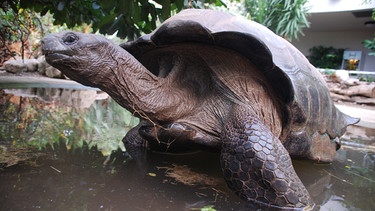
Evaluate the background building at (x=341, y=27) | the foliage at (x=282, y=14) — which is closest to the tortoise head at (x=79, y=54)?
the background building at (x=341, y=27)

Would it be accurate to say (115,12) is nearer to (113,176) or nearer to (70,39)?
(70,39)

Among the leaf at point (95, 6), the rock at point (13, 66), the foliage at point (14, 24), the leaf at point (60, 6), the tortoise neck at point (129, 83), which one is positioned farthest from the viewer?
the rock at point (13, 66)

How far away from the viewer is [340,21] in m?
18.1

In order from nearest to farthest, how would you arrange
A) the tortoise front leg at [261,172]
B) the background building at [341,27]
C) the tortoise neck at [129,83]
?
the tortoise front leg at [261,172], the tortoise neck at [129,83], the background building at [341,27]

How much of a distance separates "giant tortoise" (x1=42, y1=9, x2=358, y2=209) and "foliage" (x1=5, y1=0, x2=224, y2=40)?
0.94 feet

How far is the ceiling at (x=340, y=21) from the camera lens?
16177 millimetres

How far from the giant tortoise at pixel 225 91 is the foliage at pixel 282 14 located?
1732 centimetres

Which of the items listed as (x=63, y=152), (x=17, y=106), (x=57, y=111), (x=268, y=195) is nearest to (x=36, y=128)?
(x=63, y=152)

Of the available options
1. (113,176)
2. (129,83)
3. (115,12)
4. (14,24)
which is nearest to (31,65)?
(14,24)

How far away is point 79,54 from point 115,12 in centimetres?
124

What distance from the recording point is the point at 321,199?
171cm

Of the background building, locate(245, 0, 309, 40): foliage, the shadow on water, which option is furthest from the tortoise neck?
locate(245, 0, 309, 40): foliage

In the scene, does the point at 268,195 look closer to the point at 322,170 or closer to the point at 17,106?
the point at 322,170

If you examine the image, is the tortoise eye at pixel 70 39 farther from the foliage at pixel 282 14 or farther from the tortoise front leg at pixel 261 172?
the foliage at pixel 282 14
